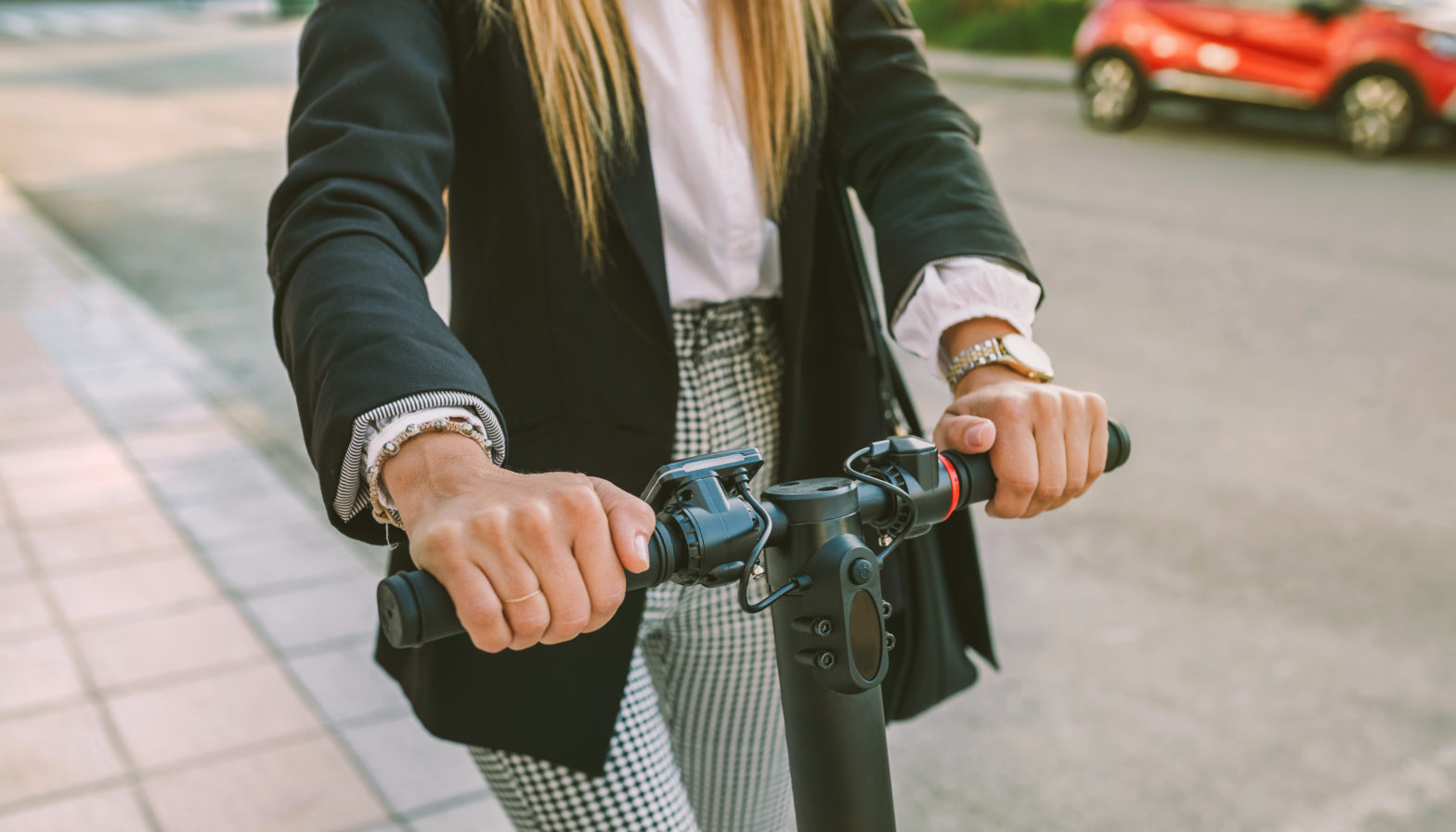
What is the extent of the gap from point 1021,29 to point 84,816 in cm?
1604

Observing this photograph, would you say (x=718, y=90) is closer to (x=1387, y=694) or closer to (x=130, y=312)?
(x=1387, y=694)

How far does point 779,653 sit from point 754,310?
2.08 feet

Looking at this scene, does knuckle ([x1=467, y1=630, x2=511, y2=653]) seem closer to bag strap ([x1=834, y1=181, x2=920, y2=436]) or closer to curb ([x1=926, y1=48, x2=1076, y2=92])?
bag strap ([x1=834, y1=181, x2=920, y2=436])

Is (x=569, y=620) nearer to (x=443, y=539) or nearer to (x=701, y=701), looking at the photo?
(x=443, y=539)

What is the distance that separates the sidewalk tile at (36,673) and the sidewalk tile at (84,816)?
0.51 metres

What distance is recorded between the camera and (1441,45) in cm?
1002

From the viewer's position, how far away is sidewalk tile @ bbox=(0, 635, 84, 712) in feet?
11.7

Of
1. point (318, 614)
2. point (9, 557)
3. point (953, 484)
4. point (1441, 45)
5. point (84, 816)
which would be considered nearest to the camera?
point (953, 484)

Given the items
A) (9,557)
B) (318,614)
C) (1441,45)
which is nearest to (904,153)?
(318,614)

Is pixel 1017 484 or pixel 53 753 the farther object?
pixel 53 753

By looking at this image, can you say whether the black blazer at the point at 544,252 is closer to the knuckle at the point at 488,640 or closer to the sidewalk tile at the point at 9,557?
the knuckle at the point at 488,640

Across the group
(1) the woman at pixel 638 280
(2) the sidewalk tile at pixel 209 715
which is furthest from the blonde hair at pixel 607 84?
(2) the sidewalk tile at pixel 209 715

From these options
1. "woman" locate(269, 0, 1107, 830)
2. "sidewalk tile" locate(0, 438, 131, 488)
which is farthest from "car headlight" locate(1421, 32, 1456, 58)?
"woman" locate(269, 0, 1107, 830)

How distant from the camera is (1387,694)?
11.8 ft
